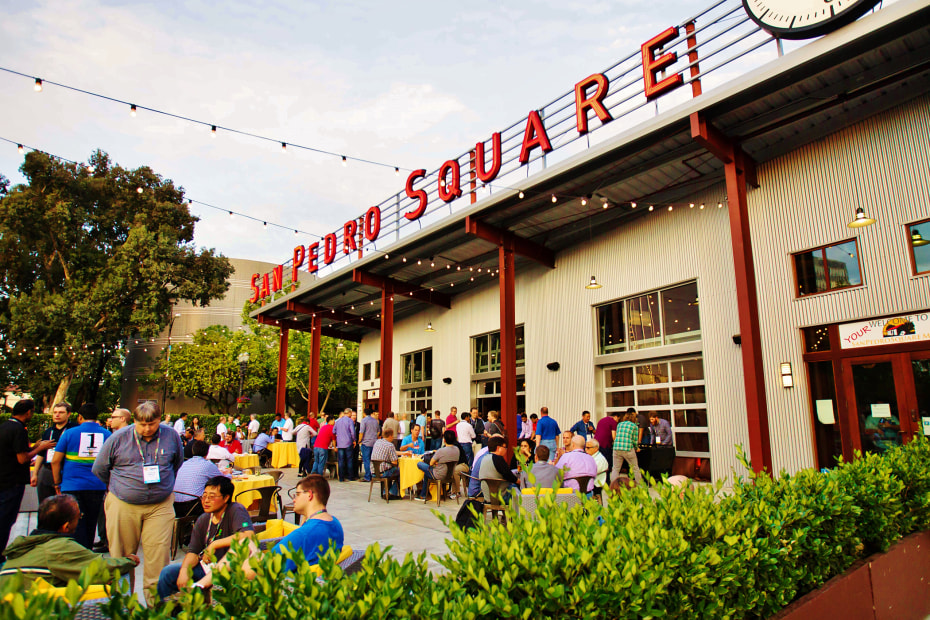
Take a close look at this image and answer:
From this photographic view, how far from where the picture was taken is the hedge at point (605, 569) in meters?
1.70

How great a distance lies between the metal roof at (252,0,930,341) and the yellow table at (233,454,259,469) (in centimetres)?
633

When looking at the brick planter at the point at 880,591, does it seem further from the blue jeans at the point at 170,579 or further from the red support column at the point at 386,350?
the red support column at the point at 386,350

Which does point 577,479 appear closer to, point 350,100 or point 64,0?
point 350,100

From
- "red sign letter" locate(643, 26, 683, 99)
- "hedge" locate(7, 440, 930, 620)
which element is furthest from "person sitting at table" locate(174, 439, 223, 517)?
"red sign letter" locate(643, 26, 683, 99)

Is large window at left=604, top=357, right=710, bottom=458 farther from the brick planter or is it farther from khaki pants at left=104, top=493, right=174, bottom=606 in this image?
khaki pants at left=104, top=493, right=174, bottom=606

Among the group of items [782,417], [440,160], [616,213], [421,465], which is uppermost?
[440,160]

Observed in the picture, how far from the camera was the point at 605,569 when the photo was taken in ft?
7.06

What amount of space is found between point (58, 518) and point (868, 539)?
5584 mm

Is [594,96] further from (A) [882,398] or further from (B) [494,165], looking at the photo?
(A) [882,398]

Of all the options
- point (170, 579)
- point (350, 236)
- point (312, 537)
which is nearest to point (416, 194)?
point (350, 236)

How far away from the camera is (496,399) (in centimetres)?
1566

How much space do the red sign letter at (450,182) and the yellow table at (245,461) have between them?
7113 millimetres

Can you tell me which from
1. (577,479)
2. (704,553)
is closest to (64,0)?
(577,479)

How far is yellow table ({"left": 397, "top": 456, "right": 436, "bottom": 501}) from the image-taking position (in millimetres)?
9859
